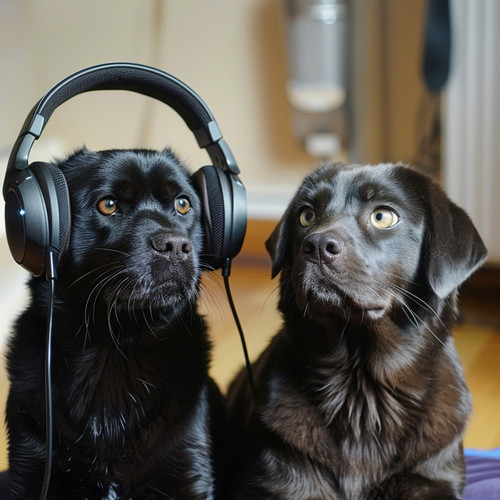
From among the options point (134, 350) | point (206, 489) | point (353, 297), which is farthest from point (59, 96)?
point (206, 489)

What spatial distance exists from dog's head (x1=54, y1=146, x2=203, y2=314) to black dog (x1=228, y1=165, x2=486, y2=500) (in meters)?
0.23

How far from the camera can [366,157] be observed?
3459 millimetres

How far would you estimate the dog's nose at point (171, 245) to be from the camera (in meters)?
1.37

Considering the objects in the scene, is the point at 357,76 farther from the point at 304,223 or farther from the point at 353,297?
the point at 353,297

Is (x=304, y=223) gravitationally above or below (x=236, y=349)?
above

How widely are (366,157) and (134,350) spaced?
220 cm

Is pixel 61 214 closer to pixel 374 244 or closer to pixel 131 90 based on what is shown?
pixel 131 90

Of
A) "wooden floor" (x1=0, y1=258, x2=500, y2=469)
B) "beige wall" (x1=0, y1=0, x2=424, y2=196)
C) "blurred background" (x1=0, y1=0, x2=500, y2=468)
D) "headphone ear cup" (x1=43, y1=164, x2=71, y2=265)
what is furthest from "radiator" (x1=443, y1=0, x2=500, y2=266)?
"headphone ear cup" (x1=43, y1=164, x2=71, y2=265)

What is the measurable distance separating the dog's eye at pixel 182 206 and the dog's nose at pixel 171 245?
5.7 inches

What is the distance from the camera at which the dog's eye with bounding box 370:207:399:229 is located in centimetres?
145

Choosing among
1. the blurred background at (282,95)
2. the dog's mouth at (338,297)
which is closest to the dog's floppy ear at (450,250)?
the dog's mouth at (338,297)

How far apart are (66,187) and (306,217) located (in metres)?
0.49

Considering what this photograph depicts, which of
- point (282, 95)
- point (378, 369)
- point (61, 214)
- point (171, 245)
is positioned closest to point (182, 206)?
point (171, 245)

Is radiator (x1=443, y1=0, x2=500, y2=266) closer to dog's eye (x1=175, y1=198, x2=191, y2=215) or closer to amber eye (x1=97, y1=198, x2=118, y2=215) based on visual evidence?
dog's eye (x1=175, y1=198, x2=191, y2=215)
